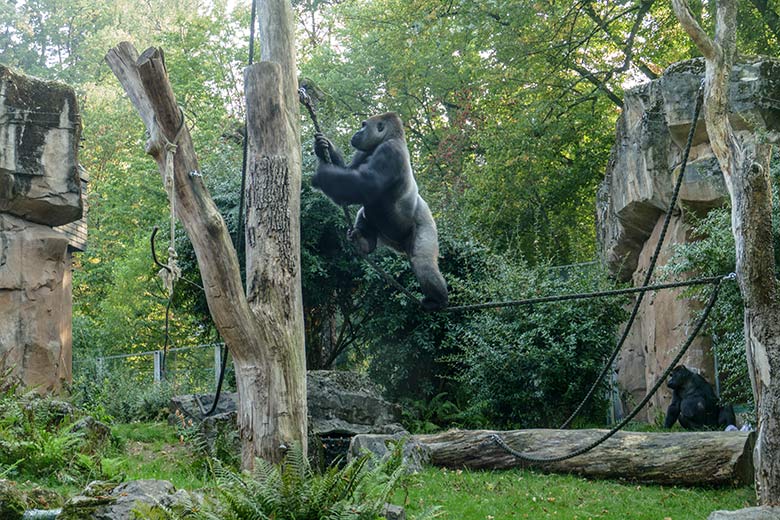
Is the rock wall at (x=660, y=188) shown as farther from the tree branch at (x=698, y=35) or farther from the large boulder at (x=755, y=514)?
the large boulder at (x=755, y=514)

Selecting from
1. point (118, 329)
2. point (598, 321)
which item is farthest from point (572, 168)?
point (118, 329)

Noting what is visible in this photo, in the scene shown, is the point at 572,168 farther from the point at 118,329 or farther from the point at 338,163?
the point at 338,163

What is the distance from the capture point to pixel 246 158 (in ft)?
17.0

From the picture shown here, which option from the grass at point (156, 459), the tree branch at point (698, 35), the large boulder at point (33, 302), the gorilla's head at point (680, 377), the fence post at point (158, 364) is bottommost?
the grass at point (156, 459)

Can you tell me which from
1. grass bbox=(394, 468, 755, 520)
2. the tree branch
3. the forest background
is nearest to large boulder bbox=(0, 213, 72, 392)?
the forest background

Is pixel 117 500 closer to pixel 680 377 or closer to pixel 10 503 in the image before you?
pixel 10 503

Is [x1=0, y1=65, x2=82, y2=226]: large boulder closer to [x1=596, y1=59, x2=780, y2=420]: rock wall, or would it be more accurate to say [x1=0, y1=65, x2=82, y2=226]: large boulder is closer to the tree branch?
[x1=596, y1=59, x2=780, y2=420]: rock wall

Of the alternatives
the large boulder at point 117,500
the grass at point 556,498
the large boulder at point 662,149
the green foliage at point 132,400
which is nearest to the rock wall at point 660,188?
the large boulder at point 662,149

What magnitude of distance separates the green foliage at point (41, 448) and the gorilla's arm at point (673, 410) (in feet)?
21.5

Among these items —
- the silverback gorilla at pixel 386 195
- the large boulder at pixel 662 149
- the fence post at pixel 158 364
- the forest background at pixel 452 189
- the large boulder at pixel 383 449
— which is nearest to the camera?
the silverback gorilla at pixel 386 195

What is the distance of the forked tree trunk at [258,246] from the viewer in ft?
14.9

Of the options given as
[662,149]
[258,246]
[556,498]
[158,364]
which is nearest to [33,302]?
[158,364]

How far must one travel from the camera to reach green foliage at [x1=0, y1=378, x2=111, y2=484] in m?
6.42

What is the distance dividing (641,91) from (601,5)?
5.39m
